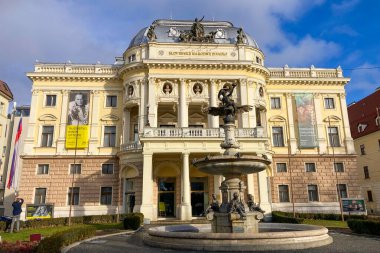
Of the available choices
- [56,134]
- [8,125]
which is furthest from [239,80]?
[8,125]

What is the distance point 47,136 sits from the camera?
38156 mm

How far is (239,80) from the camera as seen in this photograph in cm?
3731

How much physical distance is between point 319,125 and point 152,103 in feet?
68.6

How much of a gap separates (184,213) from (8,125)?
42844 mm

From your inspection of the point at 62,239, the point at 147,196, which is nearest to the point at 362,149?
the point at 147,196

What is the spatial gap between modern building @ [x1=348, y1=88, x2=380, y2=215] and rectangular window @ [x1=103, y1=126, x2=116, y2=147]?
121 feet

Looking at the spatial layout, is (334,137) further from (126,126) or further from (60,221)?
(60,221)

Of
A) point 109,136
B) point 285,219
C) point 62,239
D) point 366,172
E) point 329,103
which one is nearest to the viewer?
point 62,239

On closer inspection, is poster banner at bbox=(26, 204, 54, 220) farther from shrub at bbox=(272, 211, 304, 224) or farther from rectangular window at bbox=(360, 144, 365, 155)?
rectangular window at bbox=(360, 144, 365, 155)

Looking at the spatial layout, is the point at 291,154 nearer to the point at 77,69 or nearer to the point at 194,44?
the point at 194,44

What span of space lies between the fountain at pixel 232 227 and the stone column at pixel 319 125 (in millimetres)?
24416

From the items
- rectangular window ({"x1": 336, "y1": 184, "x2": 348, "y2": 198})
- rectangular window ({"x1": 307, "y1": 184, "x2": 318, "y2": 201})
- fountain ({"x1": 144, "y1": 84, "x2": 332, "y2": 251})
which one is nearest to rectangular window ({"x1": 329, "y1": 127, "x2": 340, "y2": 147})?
rectangular window ({"x1": 336, "y1": 184, "x2": 348, "y2": 198})

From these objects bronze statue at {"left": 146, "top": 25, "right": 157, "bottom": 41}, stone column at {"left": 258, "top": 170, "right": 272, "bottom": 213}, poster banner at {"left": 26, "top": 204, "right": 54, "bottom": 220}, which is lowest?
poster banner at {"left": 26, "top": 204, "right": 54, "bottom": 220}

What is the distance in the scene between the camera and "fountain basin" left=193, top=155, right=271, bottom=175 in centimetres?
1469
